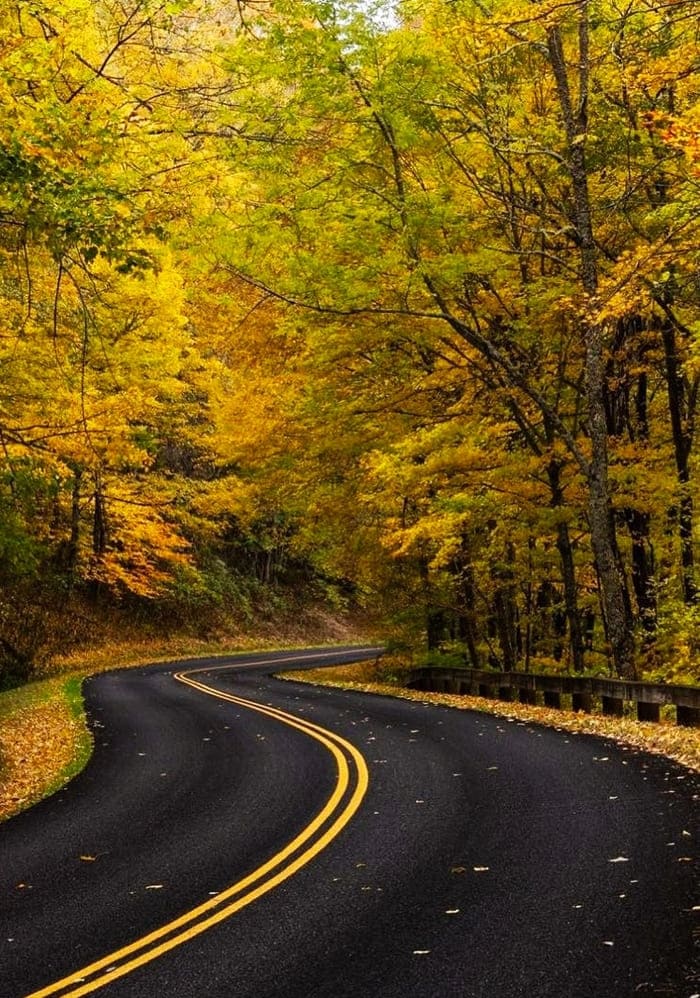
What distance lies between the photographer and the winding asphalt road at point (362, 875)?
536cm

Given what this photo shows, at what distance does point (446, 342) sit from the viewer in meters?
18.3

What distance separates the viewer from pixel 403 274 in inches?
637

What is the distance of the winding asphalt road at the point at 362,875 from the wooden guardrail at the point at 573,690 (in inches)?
61.1

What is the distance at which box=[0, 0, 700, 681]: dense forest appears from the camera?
9758 mm

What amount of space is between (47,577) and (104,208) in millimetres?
27203

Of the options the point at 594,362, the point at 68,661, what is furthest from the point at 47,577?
the point at 594,362

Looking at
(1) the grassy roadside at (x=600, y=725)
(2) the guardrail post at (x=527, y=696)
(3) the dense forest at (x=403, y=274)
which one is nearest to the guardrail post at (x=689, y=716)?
(1) the grassy roadside at (x=600, y=725)

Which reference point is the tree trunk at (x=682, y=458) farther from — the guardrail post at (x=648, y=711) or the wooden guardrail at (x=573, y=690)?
the guardrail post at (x=648, y=711)

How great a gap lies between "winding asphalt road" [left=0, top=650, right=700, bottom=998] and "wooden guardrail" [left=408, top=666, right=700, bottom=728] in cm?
155

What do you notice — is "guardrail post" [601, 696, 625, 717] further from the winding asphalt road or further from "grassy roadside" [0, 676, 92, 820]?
"grassy roadside" [0, 676, 92, 820]

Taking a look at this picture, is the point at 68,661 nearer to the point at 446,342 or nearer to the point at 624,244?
the point at 446,342

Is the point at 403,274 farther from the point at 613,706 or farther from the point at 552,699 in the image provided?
the point at 552,699

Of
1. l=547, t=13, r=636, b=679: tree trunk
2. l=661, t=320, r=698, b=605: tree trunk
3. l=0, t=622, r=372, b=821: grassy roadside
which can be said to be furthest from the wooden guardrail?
l=0, t=622, r=372, b=821: grassy roadside

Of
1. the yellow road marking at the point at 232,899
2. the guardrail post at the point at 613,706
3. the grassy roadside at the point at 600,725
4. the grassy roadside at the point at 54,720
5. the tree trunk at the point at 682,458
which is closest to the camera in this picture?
the yellow road marking at the point at 232,899
